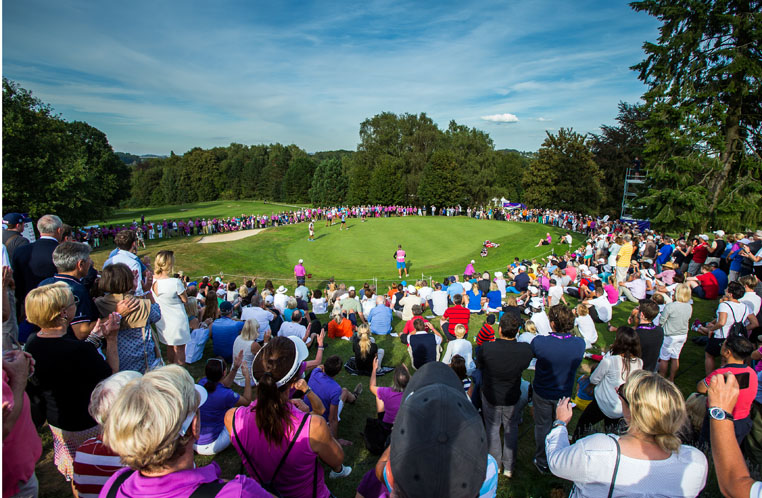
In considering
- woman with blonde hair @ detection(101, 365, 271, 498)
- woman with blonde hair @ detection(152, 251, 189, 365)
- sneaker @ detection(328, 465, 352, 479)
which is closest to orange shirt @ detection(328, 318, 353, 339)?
woman with blonde hair @ detection(152, 251, 189, 365)

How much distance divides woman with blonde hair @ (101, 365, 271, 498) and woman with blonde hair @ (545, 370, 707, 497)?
226 cm

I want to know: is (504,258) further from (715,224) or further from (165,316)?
(165,316)

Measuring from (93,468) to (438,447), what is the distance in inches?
112

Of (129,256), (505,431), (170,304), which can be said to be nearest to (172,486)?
(505,431)

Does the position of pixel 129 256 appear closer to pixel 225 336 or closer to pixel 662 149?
pixel 225 336

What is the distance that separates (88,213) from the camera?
104 feet

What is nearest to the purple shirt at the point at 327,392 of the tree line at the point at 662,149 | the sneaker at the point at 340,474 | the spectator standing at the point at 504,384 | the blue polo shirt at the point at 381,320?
the sneaker at the point at 340,474

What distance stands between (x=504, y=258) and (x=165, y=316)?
2098 cm

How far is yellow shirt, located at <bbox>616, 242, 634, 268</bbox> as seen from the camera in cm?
1385

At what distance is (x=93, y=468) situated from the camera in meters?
2.95

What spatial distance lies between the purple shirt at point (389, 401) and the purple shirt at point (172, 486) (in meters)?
2.98

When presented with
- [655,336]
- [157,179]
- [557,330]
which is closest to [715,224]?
[655,336]

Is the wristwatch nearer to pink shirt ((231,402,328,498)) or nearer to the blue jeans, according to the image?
the blue jeans

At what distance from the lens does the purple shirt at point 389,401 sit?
491 centimetres
